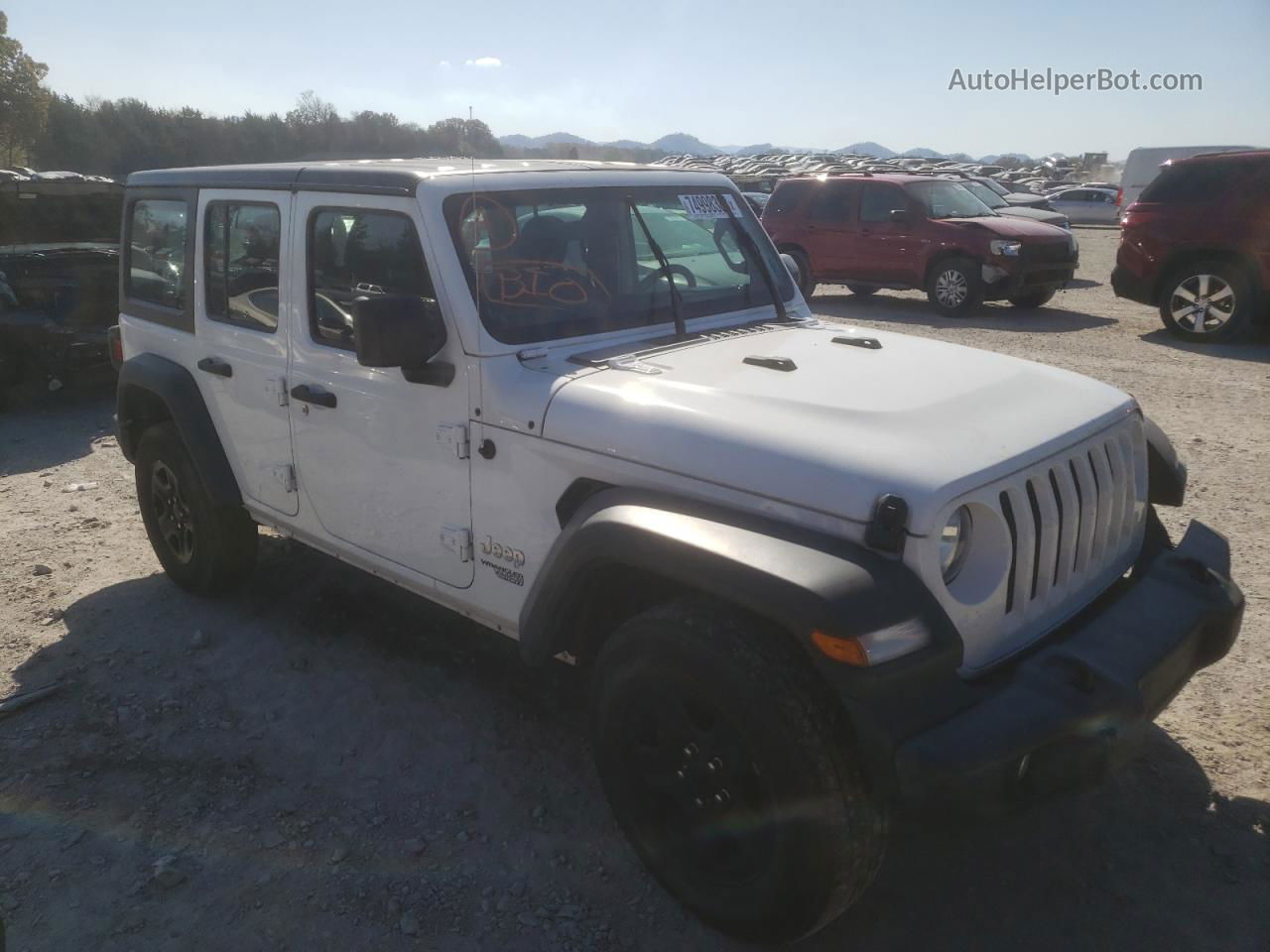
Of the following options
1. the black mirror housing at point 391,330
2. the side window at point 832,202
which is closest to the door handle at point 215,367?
the black mirror housing at point 391,330

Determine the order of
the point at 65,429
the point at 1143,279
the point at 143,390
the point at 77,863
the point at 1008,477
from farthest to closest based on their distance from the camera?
the point at 1143,279, the point at 65,429, the point at 143,390, the point at 77,863, the point at 1008,477

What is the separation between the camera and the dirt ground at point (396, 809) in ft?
8.84

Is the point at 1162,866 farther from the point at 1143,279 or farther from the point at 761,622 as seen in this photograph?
the point at 1143,279

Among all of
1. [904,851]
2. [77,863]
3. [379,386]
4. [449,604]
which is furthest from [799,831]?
[77,863]

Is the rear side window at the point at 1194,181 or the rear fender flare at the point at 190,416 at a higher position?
the rear side window at the point at 1194,181

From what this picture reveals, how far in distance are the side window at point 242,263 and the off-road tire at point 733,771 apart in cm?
223

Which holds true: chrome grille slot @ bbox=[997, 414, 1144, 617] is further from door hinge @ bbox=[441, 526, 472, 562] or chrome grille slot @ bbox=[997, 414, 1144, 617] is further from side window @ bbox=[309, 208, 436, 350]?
side window @ bbox=[309, 208, 436, 350]

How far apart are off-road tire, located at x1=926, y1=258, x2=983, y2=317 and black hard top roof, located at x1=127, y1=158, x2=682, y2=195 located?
9.50 m

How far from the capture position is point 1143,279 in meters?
10.7

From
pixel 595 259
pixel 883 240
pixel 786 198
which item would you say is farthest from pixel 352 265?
pixel 786 198

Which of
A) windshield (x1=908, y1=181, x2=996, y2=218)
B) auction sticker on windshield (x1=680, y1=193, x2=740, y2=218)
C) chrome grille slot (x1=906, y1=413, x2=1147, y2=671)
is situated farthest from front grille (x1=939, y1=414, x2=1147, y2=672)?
windshield (x1=908, y1=181, x2=996, y2=218)

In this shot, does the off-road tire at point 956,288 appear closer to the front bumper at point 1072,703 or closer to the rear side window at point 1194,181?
the rear side window at point 1194,181

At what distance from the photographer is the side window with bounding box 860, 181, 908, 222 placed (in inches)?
519

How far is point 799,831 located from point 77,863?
225 centimetres
